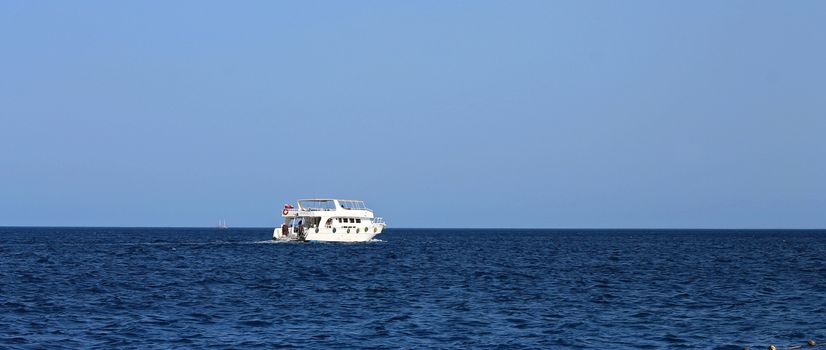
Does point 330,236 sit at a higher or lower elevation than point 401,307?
higher

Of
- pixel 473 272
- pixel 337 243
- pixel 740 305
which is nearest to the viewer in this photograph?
pixel 740 305

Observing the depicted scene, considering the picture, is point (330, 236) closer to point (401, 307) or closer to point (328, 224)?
point (328, 224)

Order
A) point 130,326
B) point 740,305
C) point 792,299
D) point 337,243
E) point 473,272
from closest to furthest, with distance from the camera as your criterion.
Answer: point 130,326 < point 740,305 < point 792,299 < point 473,272 < point 337,243

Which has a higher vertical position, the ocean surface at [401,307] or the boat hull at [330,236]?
the boat hull at [330,236]

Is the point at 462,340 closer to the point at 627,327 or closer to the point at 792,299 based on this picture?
the point at 627,327

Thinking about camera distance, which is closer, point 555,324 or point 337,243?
point 555,324

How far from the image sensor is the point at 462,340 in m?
33.2

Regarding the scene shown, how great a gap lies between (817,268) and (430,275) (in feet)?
115

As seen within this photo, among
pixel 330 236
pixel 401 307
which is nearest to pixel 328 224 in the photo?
pixel 330 236

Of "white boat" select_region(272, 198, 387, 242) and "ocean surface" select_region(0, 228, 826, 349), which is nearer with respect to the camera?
"ocean surface" select_region(0, 228, 826, 349)

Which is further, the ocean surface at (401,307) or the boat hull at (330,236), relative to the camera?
the boat hull at (330,236)

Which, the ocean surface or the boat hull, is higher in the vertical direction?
the boat hull

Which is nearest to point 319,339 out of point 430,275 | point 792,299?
point 792,299

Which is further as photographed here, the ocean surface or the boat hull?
the boat hull
